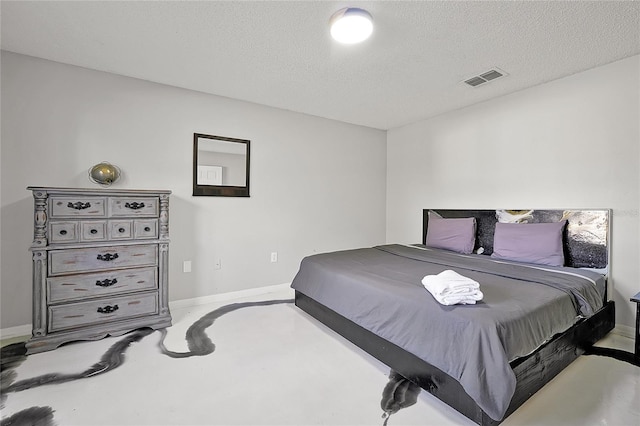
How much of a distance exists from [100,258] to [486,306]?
2.88m

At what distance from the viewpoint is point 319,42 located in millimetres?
2291

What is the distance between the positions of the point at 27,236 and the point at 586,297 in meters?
4.44

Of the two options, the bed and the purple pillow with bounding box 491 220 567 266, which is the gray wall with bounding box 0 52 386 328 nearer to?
the bed

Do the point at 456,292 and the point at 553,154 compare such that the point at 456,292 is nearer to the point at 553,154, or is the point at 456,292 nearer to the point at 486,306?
the point at 486,306

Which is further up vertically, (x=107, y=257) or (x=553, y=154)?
(x=553, y=154)

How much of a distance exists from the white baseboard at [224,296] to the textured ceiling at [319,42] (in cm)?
232

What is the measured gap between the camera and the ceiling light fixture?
6.29 ft

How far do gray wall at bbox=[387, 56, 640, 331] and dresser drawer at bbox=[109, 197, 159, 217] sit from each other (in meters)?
3.46

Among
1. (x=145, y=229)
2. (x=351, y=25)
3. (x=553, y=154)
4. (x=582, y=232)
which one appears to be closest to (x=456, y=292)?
(x=351, y=25)

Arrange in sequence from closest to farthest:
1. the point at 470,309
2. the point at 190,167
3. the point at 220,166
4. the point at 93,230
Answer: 1. the point at 470,309
2. the point at 93,230
3. the point at 190,167
4. the point at 220,166

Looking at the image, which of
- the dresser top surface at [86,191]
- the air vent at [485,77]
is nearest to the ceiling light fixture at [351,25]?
the air vent at [485,77]

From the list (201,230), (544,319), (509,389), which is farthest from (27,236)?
(544,319)

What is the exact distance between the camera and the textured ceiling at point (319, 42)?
6.32ft

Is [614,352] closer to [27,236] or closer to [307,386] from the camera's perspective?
[307,386]
